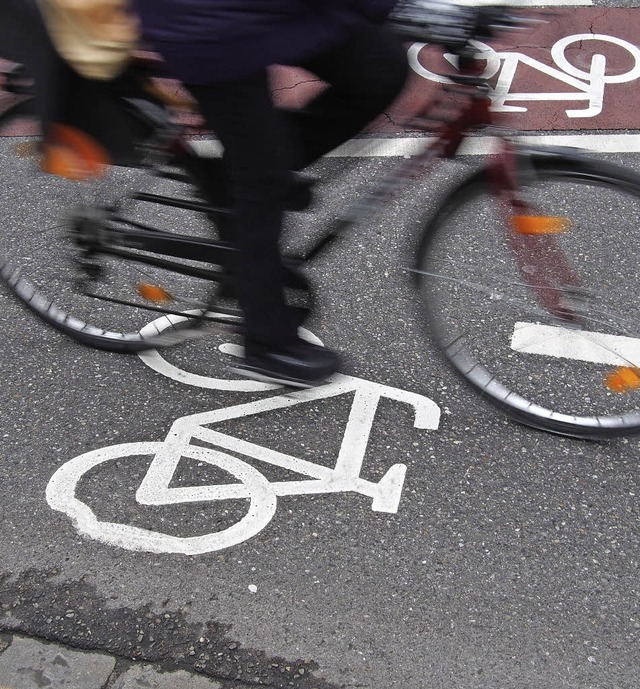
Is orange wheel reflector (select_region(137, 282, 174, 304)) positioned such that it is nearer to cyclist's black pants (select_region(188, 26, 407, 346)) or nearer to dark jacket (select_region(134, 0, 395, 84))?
cyclist's black pants (select_region(188, 26, 407, 346))

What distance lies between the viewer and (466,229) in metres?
2.71

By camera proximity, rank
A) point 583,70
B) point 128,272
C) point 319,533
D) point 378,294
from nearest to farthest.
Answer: point 319,533
point 128,272
point 378,294
point 583,70

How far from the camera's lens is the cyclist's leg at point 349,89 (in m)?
2.28

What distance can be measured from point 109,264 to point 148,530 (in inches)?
37.3

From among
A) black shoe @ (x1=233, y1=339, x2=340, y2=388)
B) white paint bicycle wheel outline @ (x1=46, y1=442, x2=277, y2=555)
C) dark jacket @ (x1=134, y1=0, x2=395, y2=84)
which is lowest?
white paint bicycle wheel outline @ (x1=46, y1=442, x2=277, y2=555)

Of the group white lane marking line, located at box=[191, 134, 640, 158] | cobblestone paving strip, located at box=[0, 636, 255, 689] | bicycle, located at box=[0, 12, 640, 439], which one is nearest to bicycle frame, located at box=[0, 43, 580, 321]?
bicycle, located at box=[0, 12, 640, 439]

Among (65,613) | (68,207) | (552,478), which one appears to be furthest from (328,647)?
(68,207)

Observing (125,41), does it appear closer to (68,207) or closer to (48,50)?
(48,50)

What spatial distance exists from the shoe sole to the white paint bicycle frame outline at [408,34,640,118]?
233cm

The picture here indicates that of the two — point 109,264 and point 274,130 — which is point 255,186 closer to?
point 274,130

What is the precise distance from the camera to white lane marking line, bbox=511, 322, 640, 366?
285cm

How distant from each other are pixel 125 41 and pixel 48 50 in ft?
0.91

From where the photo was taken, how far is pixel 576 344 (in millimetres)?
2990

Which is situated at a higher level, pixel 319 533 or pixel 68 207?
pixel 68 207
